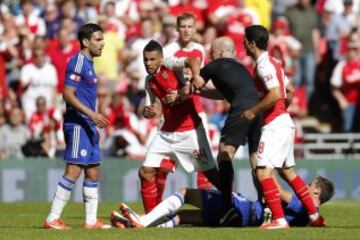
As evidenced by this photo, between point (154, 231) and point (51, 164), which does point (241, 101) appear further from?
point (51, 164)

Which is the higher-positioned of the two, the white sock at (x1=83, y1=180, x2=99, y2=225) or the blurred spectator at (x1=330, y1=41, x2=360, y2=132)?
the blurred spectator at (x1=330, y1=41, x2=360, y2=132)

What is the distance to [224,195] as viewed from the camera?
1512cm

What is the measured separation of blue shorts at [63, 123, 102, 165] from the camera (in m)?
14.8

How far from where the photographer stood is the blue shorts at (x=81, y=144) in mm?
14812

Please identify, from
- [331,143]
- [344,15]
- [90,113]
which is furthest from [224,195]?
[344,15]

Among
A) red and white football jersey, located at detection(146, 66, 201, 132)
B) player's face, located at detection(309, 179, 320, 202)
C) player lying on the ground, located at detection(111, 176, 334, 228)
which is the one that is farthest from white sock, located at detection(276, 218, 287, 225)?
red and white football jersey, located at detection(146, 66, 201, 132)

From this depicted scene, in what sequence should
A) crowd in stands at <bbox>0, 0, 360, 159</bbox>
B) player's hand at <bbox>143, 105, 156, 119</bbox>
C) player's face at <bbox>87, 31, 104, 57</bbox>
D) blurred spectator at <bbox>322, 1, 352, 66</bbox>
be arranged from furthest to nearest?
blurred spectator at <bbox>322, 1, 352, 66</bbox> < crowd in stands at <bbox>0, 0, 360, 159</bbox> < player's hand at <bbox>143, 105, 156, 119</bbox> < player's face at <bbox>87, 31, 104, 57</bbox>

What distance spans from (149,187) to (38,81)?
10.0 m

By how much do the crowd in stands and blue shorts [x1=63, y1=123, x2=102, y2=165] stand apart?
8.72m

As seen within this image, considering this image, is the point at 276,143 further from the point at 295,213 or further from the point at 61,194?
the point at 61,194

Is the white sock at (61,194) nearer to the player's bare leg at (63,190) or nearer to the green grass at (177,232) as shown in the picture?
the player's bare leg at (63,190)

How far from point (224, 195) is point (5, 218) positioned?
4013mm

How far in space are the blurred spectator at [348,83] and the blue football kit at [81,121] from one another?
453 inches

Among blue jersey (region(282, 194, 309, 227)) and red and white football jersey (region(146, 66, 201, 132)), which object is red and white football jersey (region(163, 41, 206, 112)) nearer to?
red and white football jersey (region(146, 66, 201, 132))
